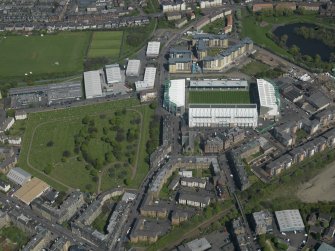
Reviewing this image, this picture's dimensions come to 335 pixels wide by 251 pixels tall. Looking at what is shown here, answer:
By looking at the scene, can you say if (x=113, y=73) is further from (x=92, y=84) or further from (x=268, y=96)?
(x=268, y=96)

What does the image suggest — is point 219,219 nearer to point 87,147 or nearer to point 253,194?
point 253,194

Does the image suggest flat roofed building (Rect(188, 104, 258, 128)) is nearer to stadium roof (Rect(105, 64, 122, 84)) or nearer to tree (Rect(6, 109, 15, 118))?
stadium roof (Rect(105, 64, 122, 84))

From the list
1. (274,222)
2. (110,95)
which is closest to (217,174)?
(274,222)

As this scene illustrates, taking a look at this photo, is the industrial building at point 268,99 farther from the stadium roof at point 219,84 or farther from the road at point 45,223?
the road at point 45,223

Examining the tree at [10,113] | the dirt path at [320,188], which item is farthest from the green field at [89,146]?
the dirt path at [320,188]

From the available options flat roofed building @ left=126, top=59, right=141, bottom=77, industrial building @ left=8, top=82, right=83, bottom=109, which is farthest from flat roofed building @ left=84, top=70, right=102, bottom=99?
flat roofed building @ left=126, top=59, right=141, bottom=77

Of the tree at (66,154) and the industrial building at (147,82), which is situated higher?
the industrial building at (147,82)
